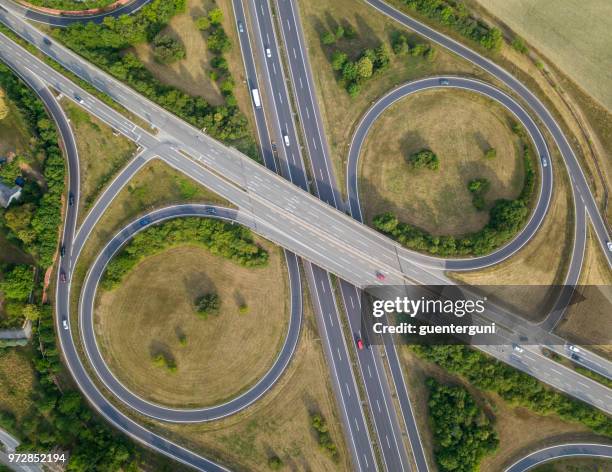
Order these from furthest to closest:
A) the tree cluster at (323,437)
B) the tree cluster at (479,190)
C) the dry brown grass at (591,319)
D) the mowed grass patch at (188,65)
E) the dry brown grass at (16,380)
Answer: the mowed grass patch at (188,65) < the tree cluster at (479,190) < the dry brown grass at (591,319) < the tree cluster at (323,437) < the dry brown grass at (16,380)

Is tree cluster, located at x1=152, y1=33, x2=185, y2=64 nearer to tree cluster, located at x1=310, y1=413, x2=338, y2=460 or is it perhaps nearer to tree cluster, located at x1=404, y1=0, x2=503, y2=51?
tree cluster, located at x1=404, y1=0, x2=503, y2=51

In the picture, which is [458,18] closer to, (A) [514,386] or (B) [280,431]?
(A) [514,386]

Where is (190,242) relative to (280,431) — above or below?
above

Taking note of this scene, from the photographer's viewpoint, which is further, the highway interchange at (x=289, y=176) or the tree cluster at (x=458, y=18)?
the tree cluster at (x=458, y=18)

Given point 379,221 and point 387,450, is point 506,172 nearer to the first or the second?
point 379,221

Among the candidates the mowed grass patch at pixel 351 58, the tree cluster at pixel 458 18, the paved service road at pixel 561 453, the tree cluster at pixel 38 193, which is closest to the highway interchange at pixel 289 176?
the tree cluster at pixel 38 193

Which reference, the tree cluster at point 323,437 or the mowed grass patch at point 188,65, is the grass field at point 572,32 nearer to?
the mowed grass patch at point 188,65

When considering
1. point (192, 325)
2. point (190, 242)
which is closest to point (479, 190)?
point (190, 242)
